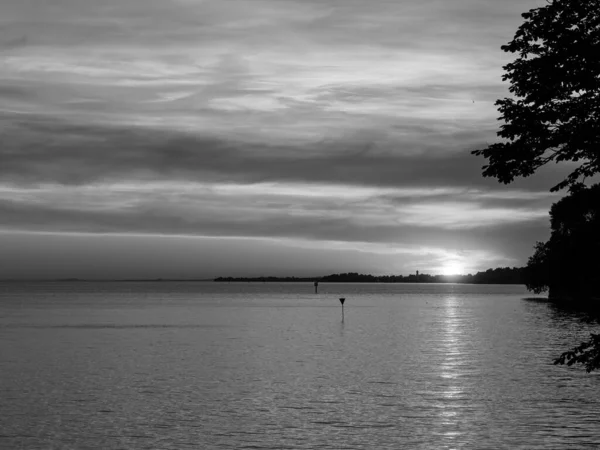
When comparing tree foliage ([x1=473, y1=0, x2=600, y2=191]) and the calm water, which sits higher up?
tree foliage ([x1=473, y1=0, x2=600, y2=191])

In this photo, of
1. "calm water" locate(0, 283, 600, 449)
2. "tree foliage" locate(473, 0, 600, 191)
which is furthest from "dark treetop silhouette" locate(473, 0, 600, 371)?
"calm water" locate(0, 283, 600, 449)

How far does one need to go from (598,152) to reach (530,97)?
278 cm

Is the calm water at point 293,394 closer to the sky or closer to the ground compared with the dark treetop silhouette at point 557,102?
closer to the ground

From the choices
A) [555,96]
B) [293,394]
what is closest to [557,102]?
[555,96]

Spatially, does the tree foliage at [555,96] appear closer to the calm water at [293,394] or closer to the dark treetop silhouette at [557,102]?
the dark treetop silhouette at [557,102]

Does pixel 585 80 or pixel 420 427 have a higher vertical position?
pixel 585 80

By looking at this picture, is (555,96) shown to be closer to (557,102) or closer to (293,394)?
(557,102)

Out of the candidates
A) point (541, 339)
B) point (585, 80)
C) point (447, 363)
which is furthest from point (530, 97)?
point (541, 339)

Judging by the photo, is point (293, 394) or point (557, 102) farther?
point (293, 394)

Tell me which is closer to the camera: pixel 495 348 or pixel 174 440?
pixel 174 440

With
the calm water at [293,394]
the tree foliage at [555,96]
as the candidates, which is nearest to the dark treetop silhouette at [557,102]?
the tree foliage at [555,96]

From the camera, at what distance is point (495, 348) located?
7488 centimetres

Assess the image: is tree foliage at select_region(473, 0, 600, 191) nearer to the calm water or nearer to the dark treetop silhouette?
the dark treetop silhouette

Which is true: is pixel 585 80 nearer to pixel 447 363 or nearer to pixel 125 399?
pixel 125 399
